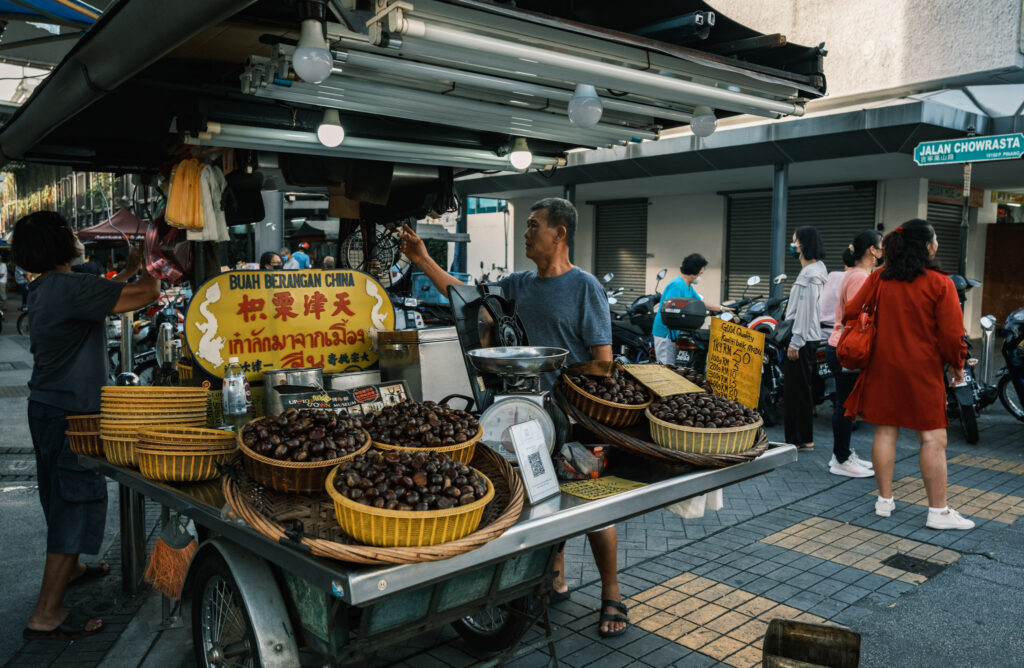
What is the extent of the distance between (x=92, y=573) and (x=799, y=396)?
232 inches

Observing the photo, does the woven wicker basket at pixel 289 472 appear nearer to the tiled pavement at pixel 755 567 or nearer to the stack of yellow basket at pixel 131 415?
the stack of yellow basket at pixel 131 415

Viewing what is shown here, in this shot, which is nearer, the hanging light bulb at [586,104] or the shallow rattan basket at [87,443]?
the shallow rattan basket at [87,443]

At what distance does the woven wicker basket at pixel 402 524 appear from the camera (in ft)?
6.53

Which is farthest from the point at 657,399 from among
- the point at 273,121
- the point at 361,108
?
the point at 273,121

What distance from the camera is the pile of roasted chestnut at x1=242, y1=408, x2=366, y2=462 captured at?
245 centimetres

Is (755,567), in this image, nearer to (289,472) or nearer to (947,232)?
(289,472)

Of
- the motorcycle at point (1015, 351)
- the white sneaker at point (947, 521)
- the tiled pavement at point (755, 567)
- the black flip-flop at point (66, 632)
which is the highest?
the motorcycle at point (1015, 351)

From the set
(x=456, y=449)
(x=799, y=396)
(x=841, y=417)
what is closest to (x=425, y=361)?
(x=456, y=449)

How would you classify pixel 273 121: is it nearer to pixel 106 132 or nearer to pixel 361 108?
pixel 361 108

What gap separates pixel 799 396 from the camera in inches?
Result: 271

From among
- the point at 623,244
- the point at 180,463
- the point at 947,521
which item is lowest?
the point at 947,521

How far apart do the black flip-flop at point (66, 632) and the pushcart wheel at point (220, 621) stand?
117 cm


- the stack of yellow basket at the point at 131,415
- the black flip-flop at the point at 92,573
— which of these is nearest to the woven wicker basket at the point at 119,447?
the stack of yellow basket at the point at 131,415

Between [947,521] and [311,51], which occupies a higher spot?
[311,51]
